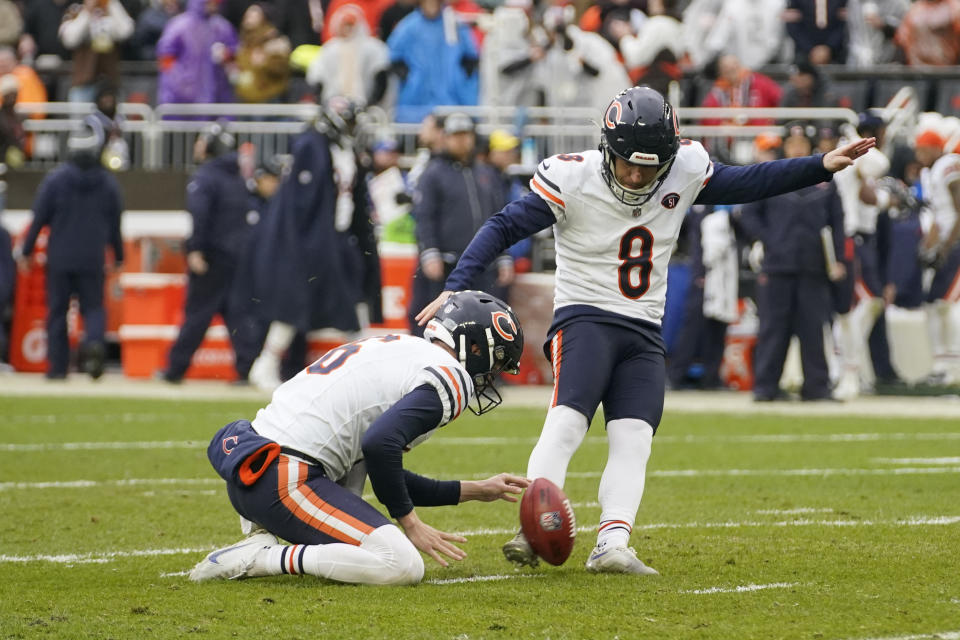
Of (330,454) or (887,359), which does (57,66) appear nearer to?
(887,359)

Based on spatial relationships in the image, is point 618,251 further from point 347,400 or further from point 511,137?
point 511,137

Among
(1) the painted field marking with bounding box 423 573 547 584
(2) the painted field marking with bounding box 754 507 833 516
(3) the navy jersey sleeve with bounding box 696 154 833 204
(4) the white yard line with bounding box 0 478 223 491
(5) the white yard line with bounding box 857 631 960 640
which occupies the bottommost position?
(4) the white yard line with bounding box 0 478 223 491

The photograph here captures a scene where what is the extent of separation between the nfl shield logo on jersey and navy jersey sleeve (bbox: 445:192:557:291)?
0.43 metres

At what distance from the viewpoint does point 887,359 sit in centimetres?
1528

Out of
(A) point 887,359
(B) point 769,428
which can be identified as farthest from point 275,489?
(A) point 887,359

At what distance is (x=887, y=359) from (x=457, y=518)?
852cm

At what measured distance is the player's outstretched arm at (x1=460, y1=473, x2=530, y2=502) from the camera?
5836 millimetres

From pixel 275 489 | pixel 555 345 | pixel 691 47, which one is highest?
pixel 691 47

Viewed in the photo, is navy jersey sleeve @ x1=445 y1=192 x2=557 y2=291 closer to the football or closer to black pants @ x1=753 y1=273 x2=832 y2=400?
the football

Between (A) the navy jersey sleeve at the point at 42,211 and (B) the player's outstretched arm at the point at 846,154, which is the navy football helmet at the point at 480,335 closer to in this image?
(B) the player's outstretched arm at the point at 846,154

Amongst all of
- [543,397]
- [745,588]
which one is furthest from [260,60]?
[745,588]

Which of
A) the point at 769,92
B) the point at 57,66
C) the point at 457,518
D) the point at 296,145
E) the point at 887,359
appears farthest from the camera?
the point at 57,66

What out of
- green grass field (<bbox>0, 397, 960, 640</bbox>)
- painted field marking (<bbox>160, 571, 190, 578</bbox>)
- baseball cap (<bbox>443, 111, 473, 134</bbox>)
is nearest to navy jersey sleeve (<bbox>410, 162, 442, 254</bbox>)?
baseball cap (<bbox>443, 111, 473, 134</bbox>)

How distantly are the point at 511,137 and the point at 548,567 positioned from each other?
10.0 metres
